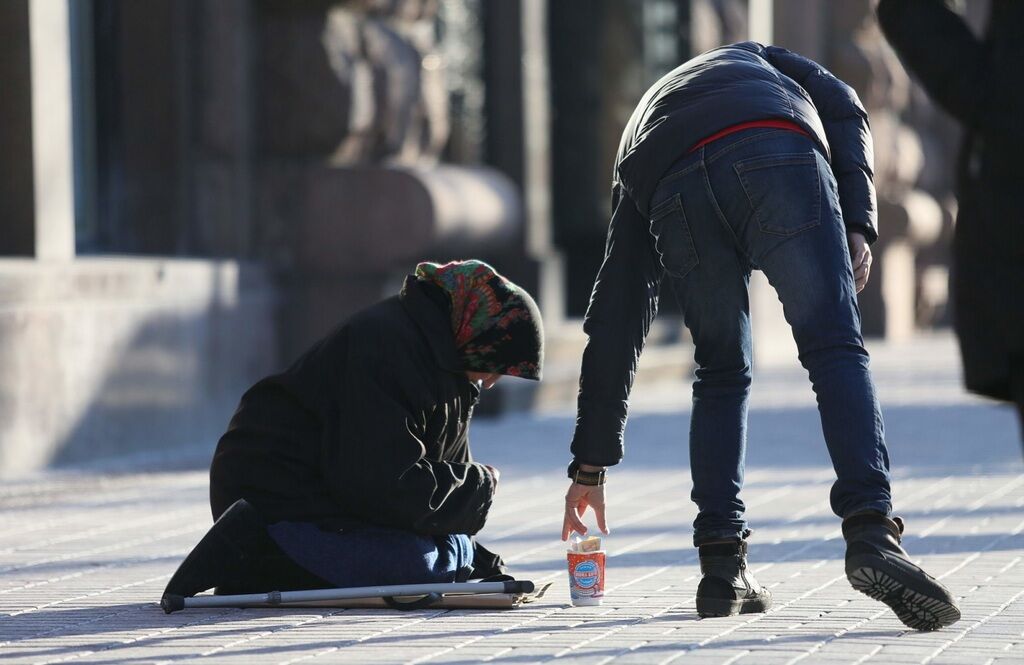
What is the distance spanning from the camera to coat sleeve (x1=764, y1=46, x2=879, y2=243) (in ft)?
14.0

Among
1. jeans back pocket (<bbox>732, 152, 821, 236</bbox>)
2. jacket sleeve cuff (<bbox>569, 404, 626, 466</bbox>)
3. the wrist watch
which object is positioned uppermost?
jeans back pocket (<bbox>732, 152, 821, 236</bbox>)

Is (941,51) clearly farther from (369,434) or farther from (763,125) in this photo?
(369,434)

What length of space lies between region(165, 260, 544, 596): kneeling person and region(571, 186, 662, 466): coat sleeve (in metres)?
0.23

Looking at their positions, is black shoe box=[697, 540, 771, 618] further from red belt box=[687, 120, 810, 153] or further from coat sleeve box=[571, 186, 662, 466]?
red belt box=[687, 120, 810, 153]

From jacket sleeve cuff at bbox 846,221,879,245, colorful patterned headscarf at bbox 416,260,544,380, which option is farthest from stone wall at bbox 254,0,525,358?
jacket sleeve cuff at bbox 846,221,879,245

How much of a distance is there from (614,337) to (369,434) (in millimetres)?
600

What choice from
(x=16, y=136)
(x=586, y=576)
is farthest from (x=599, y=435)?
(x=16, y=136)

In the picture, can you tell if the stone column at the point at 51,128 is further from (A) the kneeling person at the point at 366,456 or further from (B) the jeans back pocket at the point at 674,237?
(B) the jeans back pocket at the point at 674,237

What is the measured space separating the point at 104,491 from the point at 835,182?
3758 mm

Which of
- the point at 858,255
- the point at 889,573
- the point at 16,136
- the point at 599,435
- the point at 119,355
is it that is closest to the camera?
the point at 889,573

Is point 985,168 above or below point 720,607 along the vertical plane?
above

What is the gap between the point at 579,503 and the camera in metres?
4.44

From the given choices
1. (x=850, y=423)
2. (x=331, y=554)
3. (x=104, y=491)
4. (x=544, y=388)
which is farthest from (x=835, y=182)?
(x=544, y=388)

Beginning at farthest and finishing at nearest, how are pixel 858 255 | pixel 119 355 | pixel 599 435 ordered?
pixel 119 355, pixel 599 435, pixel 858 255
